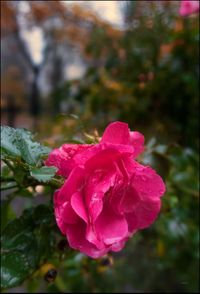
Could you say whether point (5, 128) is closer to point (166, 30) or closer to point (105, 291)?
point (105, 291)

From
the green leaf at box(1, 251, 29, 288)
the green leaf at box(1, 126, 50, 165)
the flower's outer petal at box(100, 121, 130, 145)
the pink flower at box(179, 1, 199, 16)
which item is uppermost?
the pink flower at box(179, 1, 199, 16)

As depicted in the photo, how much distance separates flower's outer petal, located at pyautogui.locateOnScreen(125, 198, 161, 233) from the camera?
36 centimetres

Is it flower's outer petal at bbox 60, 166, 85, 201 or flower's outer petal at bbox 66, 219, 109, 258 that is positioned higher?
flower's outer petal at bbox 60, 166, 85, 201

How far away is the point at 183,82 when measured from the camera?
44.4 inches

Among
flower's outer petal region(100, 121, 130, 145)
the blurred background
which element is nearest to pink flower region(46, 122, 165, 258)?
flower's outer petal region(100, 121, 130, 145)

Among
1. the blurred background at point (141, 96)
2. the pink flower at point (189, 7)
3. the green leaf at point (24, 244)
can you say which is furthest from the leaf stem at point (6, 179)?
the pink flower at point (189, 7)

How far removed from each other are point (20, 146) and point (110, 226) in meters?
0.09

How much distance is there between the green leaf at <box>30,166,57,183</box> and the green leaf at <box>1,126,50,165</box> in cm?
2

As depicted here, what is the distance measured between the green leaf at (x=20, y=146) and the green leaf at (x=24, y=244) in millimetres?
95

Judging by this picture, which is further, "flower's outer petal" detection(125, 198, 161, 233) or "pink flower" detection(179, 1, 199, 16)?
"pink flower" detection(179, 1, 199, 16)

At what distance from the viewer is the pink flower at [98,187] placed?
310 millimetres

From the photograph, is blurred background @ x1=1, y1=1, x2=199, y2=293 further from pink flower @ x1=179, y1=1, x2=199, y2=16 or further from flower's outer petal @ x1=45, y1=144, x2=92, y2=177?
flower's outer petal @ x1=45, y1=144, x2=92, y2=177

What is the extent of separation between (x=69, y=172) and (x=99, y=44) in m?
1.00

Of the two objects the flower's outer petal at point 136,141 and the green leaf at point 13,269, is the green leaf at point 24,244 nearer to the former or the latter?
the green leaf at point 13,269
